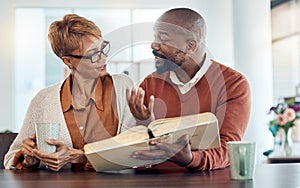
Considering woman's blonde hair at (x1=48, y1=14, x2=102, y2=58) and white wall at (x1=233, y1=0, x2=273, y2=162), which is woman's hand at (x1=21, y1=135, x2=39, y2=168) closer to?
woman's blonde hair at (x1=48, y1=14, x2=102, y2=58)

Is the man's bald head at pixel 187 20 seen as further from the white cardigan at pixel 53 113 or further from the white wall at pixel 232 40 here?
the white wall at pixel 232 40

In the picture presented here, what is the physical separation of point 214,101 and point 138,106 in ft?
0.92

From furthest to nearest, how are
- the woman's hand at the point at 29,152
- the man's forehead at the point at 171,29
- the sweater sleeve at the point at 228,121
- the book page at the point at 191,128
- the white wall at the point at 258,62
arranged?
the white wall at the point at 258,62 < the man's forehead at the point at 171,29 < the woman's hand at the point at 29,152 < the sweater sleeve at the point at 228,121 < the book page at the point at 191,128

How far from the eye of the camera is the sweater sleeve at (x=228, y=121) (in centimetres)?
136

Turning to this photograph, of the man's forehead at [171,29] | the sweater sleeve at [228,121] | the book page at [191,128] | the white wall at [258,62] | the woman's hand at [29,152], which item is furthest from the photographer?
the white wall at [258,62]

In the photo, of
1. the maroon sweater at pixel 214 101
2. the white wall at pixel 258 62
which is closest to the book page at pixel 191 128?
the maroon sweater at pixel 214 101

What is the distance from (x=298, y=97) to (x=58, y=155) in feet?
12.4

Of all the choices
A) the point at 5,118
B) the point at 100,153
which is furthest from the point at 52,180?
the point at 5,118

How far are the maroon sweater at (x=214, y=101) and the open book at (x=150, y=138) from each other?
11 centimetres

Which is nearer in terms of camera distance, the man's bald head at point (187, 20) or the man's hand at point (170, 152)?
the man's hand at point (170, 152)

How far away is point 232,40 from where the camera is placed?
194 inches

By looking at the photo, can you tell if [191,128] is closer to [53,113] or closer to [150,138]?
[150,138]

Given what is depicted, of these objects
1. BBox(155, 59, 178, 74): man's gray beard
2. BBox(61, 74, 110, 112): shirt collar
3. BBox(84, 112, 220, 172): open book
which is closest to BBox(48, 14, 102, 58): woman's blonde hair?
BBox(61, 74, 110, 112): shirt collar

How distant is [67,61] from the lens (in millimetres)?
1567
